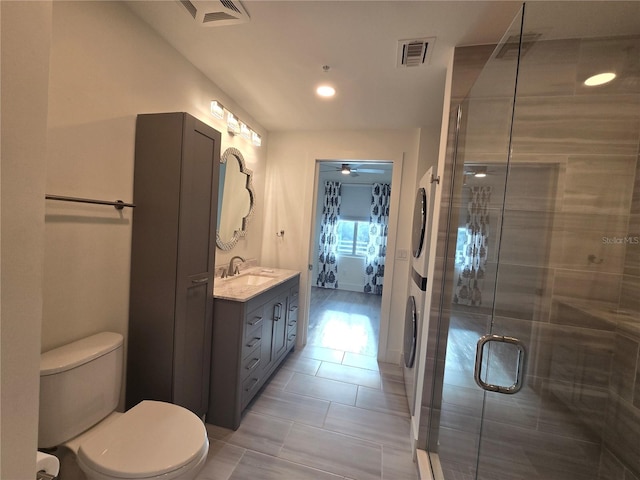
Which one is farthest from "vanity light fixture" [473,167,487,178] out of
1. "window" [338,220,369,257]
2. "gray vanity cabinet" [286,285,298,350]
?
"window" [338,220,369,257]

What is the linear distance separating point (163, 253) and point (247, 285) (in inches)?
34.9

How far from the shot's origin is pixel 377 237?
5695 mm

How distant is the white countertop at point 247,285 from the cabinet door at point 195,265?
153 mm

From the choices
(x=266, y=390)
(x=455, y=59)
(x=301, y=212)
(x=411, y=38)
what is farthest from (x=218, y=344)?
(x=455, y=59)

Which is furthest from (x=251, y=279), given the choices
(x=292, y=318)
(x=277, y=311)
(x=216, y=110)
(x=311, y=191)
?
(x=216, y=110)

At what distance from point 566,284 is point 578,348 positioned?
1.09ft

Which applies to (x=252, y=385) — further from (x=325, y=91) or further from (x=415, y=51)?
(x=415, y=51)

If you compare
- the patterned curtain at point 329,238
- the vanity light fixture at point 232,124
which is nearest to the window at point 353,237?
the patterned curtain at point 329,238

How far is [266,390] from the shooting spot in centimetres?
229

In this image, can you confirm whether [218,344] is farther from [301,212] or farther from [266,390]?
[301,212]

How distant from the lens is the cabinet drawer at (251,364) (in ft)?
6.22

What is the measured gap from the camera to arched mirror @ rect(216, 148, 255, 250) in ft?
7.86

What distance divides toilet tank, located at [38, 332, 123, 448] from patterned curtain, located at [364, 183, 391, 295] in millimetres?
4804

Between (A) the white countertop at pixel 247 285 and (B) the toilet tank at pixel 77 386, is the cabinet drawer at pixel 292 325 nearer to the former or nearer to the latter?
(A) the white countertop at pixel 247 285
